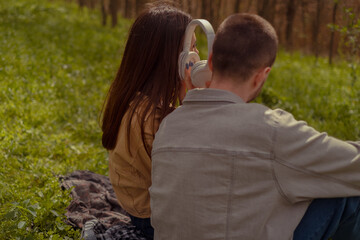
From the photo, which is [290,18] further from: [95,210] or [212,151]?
[212,151]

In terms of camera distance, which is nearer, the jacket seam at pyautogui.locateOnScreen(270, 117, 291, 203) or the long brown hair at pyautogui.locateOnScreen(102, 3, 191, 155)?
the jacket seam at pyautogui.locateOnScreen(270, 117, 291, 203)

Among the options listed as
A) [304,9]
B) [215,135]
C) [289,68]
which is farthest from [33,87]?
[304,9]

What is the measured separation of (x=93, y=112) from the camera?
538 cm

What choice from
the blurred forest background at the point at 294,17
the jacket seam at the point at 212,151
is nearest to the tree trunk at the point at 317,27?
the blurred forest background at the point at 294,17

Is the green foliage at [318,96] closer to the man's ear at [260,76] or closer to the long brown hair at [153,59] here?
the long brown hair at [153,59]

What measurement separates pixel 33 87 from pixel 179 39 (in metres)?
3.26

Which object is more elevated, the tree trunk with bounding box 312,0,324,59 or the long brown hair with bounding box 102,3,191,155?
the long brown hair with bounding box 102,3,191,155

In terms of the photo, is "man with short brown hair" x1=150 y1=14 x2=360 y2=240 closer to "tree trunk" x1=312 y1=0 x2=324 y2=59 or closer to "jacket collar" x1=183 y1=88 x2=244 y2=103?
"jacket collar" x1=183 y1=88 x2=244 y2=103

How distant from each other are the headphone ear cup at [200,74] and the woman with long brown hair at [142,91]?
9.5 inches

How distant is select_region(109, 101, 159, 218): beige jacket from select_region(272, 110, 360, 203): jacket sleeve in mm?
840

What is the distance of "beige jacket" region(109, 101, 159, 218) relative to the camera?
7.95ft

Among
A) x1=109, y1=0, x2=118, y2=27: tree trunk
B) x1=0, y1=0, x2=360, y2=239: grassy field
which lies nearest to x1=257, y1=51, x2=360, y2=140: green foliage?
x1=0, y1=0, x2=360, y2=239: grassy field

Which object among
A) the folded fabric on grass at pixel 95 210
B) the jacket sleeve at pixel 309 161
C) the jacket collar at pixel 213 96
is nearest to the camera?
the jacket sleeve at pixel 309 161

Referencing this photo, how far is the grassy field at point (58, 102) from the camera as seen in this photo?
3.09 m
